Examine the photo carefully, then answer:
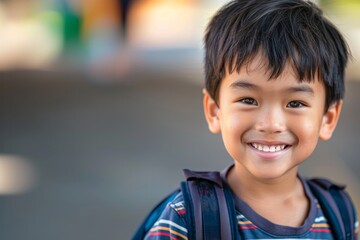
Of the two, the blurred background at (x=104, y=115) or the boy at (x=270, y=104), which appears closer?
the boy at (x=270, y=104)

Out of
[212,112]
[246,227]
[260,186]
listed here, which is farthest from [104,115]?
[246,227]

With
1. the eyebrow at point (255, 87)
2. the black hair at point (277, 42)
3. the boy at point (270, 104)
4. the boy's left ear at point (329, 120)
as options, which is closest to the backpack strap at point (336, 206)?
the boy at point (270, 104)

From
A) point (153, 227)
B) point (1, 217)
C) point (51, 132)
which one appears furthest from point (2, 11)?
point (153, 227)

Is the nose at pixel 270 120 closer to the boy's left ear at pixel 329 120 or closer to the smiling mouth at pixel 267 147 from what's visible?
the smiling mouth at pixel 267 147

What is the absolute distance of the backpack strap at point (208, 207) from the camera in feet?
6.41

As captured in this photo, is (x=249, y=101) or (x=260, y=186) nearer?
(x=249, y=101)

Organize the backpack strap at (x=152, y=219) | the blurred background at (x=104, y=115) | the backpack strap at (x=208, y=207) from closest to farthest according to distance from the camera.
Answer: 1. the backpack strap at (x=208, y=207)
2. the backpack strap at (x=152, y=219)
3. the blurred background at (x=104, y=115)

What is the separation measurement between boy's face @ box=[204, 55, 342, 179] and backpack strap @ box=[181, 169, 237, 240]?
0.35 feet

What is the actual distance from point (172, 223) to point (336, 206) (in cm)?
56

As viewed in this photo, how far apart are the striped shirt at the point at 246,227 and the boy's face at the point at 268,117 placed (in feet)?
0.40

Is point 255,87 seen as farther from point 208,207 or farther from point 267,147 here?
Result: point 208,207

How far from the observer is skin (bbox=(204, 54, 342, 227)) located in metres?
2.00

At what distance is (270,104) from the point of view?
1996mm

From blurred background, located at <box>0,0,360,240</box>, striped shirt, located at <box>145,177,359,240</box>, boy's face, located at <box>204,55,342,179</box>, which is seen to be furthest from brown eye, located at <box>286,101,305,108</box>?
blurred background, located at <box>0,0,360,240</box>
